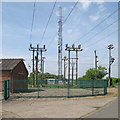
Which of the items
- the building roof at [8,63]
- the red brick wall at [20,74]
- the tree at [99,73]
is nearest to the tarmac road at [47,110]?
the red brick wall at [20,74]

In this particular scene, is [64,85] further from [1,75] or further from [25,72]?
[1,75]

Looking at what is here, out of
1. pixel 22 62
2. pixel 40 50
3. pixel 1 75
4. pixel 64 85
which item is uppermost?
pixel 40 50

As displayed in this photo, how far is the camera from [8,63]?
2286 centimetres

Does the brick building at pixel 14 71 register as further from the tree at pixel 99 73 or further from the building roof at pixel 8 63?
the tree at pixel 99 73

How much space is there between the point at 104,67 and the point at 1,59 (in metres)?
55.1

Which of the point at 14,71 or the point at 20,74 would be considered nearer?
the point at 14,71

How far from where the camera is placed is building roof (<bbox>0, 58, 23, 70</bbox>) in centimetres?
2176

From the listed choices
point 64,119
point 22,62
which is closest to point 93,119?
point 64,119

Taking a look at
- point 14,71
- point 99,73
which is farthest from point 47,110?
point 99,73

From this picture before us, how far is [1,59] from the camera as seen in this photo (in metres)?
24.3

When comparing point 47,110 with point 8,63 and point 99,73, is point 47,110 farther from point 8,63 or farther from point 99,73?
point 99,73

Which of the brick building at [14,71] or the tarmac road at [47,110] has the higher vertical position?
the brick building at [14,71]

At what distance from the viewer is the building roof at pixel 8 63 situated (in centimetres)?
2176

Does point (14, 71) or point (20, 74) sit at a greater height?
point (14, 71)
